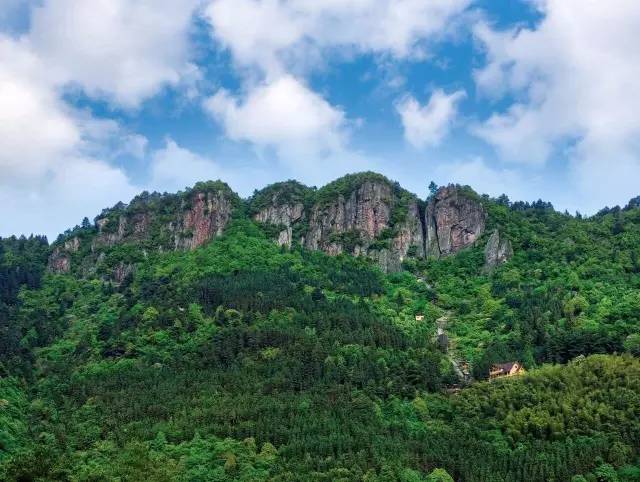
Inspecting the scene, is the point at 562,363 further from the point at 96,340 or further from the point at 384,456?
the point at 96,340

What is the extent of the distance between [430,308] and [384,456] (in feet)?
194

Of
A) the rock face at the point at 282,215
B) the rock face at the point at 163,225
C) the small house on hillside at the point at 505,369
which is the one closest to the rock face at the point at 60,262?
the rock face at the point at 163,225

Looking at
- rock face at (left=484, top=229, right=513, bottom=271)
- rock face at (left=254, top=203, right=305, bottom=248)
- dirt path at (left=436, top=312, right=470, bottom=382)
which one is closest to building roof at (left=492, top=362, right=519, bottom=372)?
dirt path at (left=436, top=312, right=470, bottom=382)

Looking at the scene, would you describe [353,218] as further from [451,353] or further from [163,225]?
[451,353]

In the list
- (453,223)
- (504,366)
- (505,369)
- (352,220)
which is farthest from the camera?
(352,220)

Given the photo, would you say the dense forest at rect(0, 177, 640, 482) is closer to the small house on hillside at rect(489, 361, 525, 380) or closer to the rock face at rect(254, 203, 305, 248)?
the small house on hillside at rect(489, 361, 525, 380)

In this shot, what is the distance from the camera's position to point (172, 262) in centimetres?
14912

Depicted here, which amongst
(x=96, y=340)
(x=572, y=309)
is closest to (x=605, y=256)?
(x=572, y=309)

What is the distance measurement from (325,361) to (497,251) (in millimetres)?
61223

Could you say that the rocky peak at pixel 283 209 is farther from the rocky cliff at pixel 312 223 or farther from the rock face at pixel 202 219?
the rock face at pixel 202 219

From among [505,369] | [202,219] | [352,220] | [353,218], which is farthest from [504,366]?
[202,219]

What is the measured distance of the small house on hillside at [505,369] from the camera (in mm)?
99000

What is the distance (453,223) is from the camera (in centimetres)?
16025

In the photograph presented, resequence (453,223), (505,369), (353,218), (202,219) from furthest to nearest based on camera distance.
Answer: (353,218)
(202,219)
(453,223)
(505,369)
